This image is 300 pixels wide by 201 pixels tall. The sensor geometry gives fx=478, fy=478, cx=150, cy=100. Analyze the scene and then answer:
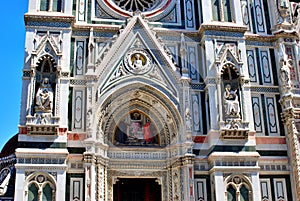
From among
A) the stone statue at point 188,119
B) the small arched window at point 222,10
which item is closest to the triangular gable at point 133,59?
the stone statue at point 188,119

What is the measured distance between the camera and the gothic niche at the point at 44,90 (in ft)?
49.6

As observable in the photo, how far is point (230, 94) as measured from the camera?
54.3 feet

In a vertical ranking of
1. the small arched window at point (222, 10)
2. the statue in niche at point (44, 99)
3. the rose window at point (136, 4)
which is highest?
the rose window at point (136, 4)

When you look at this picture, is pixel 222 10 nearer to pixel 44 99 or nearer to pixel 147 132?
pixel 147 132

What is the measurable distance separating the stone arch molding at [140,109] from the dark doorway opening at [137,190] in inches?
53.9

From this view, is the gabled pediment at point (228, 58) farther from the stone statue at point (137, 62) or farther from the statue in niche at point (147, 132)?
the statue in niche at point (147, 132)

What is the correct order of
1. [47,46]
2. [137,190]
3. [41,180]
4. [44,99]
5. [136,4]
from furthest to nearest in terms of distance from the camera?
[136,4] → [137,190] → [47,46] → [44,99] → [41,180]

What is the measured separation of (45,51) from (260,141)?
796 cm

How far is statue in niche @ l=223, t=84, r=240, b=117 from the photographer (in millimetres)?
16109

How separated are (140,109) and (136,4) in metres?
4.22

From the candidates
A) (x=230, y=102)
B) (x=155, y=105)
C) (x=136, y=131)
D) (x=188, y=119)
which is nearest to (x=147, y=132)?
(x=136, y=131)

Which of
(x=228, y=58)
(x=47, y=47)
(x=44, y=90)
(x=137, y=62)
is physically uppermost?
(x=47, y=47)

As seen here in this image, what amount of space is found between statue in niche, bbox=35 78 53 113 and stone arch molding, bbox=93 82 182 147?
5.23 ft

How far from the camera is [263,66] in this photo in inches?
698
